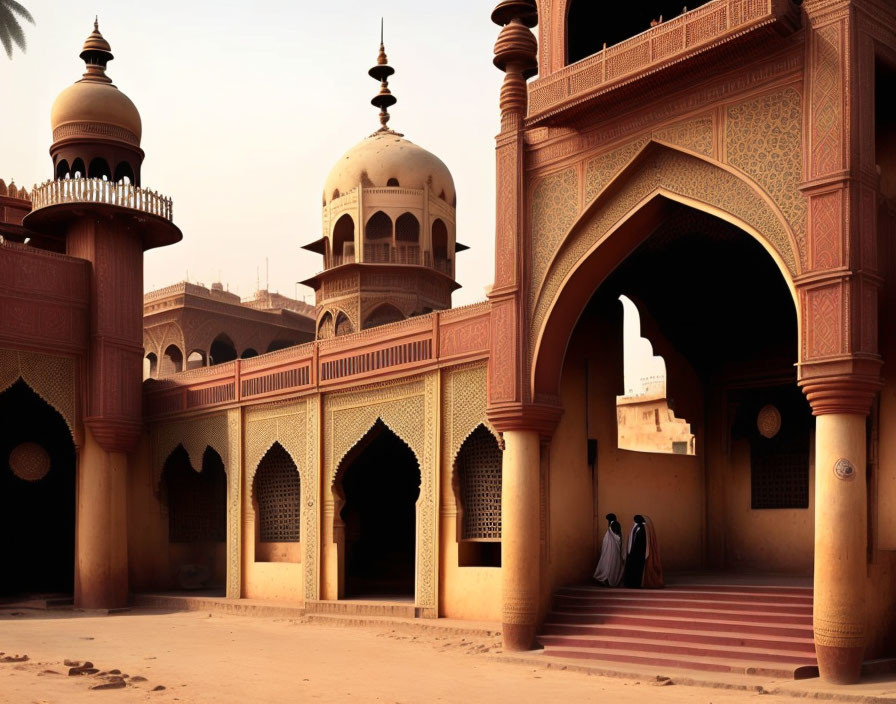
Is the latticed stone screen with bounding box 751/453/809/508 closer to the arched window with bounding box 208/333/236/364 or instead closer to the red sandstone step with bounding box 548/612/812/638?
the red sandstone step with bounding box 548/612/812/638

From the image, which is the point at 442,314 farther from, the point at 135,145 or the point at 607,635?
the point at 135,145

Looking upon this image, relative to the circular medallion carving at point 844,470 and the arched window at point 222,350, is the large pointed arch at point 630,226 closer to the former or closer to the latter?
the circular medallion carving at point 844,470

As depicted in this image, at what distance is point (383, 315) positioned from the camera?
25031 mm

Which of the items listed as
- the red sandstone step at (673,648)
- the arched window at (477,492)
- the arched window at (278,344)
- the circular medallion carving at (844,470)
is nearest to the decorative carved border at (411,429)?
the arched window at (477,492)

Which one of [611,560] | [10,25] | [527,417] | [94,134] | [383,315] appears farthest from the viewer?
[383,315]

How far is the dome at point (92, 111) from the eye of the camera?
19.8m

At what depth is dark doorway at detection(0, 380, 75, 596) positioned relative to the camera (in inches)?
810

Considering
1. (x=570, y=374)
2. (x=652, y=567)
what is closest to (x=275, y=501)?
(x=570, y=374)

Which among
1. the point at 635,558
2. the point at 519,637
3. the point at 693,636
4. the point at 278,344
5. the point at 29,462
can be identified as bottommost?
the point at 519,637

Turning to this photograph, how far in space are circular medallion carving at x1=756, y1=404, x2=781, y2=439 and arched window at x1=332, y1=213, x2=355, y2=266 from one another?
1231cm

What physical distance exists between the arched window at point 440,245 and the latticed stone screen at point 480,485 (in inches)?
461

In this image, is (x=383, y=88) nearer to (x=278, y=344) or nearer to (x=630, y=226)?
(x=278, y=344)

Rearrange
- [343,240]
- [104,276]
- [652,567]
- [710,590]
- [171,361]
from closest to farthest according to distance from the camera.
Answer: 1. [710,590]
2. [652,567]
3. [104,276]
4. [343,240]
5. [171,361]

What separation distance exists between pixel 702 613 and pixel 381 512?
9.29m
